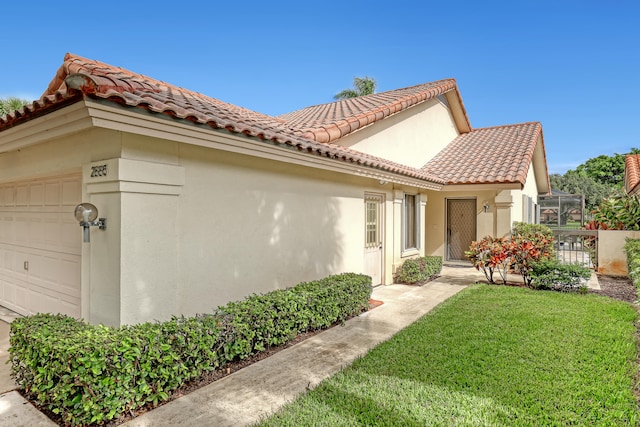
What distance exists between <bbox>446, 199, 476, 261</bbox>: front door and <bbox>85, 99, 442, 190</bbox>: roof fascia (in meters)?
8.71

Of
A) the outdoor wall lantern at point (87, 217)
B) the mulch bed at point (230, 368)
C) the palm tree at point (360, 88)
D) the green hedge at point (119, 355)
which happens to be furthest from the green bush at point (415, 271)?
the palm tree at point (360, 88)

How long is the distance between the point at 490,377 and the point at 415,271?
625 cm

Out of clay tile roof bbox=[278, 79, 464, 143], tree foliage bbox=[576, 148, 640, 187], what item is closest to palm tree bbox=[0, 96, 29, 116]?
clay tile roof bbox=[278, 79, 464, 143]

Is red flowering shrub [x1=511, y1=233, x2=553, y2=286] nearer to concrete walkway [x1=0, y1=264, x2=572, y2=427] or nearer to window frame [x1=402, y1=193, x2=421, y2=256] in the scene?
window frame [x1=402, y1=193, x2=421, y2=256]

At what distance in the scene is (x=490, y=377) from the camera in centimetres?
459

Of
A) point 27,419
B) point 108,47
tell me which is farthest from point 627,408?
point 108,47

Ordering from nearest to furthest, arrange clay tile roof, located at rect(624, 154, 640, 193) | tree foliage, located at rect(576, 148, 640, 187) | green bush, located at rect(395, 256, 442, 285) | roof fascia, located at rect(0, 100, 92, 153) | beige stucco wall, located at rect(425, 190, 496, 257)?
roof fascia, located at rect(0, 100, 92, 153)
green bush, located at rect(395, 256, 442, 285)
beige stucco wall, located at rect(425, 190, 496, 257)
clay tile roof, located at rect(624, 154, 640, 193)
tree foliage, located at rect(576, 148, 640, 187)

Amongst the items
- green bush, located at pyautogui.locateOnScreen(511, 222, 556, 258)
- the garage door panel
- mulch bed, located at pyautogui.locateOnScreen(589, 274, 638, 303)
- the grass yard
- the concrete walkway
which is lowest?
the concrete walkway

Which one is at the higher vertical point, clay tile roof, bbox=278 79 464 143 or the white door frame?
clay tile roof, bbox=278 79 464 143

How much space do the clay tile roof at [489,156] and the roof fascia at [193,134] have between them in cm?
726

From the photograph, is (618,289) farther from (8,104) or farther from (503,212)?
(8,104)

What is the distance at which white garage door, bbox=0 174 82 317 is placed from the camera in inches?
234

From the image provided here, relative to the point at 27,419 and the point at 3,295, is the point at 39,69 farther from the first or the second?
the point at 27,419

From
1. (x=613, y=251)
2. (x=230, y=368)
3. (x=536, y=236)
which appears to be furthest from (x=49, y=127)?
(x=613, y=251)
